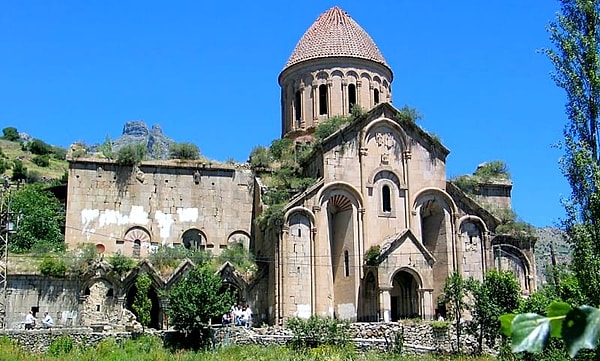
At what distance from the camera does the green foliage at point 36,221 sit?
2919 cm

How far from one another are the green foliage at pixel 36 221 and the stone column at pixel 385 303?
11.6 m

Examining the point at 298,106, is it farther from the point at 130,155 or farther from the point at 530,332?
the point at 530,332

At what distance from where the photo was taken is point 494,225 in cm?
2792

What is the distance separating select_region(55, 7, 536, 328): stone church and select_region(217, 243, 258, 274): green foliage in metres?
0.31

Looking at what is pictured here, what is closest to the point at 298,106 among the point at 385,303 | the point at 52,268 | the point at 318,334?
the point at 385,303

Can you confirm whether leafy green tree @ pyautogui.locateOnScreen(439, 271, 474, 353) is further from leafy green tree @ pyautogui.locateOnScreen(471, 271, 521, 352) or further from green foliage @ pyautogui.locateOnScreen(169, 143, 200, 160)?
green foliage @ pyautogui.locateOnScreen(169, 143, 200, 160)

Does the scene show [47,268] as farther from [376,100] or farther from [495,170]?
[495,170]

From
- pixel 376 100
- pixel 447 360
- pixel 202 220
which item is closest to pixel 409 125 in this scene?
pixel 376 100

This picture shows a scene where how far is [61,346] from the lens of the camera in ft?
67.5

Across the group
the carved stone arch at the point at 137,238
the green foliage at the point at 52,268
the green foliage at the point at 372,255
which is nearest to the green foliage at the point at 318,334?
the green foliage at the point at 372,255

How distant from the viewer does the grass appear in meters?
18.7

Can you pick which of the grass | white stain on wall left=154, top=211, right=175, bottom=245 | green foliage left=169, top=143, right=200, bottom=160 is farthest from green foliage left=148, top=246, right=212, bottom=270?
the grass

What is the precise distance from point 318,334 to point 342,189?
7.01 metres

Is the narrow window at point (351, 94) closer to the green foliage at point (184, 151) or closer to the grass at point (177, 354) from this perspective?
the green foliage at point (184, 151)
